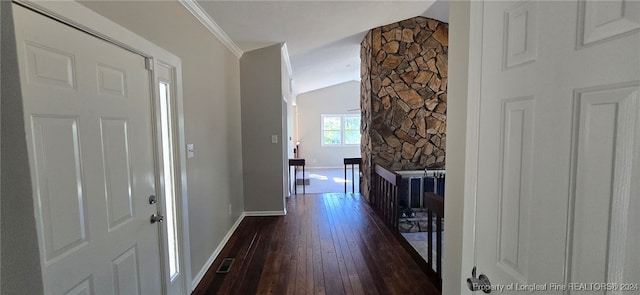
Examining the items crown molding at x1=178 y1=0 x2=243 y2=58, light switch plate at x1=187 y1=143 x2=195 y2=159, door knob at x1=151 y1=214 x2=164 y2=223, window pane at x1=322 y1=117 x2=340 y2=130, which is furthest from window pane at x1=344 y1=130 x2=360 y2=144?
door knob at x1=151 y1=214 x2=164 y2=223

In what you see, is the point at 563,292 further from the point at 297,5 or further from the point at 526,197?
the point at 297,5

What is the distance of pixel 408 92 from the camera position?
4309 mm

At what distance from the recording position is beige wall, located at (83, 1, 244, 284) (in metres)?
1.69

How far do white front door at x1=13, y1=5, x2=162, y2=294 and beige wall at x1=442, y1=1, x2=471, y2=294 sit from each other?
64.3 inches

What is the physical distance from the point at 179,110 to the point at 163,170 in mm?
483

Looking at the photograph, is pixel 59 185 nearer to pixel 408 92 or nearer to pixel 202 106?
pixel 202 106

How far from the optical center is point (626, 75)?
0.52 metres

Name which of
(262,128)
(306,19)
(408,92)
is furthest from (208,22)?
(408,92)

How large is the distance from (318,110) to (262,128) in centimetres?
605

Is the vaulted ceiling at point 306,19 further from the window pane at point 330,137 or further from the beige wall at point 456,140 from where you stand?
the window pane at point 330,137

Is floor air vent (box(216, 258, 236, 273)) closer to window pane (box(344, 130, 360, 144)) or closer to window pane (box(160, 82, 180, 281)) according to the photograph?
window pane (box(160, 82, 180, 281))

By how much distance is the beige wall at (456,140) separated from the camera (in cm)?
120

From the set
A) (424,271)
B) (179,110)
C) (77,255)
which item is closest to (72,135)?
(77,255)

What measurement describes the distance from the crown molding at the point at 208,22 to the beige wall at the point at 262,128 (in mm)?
421
